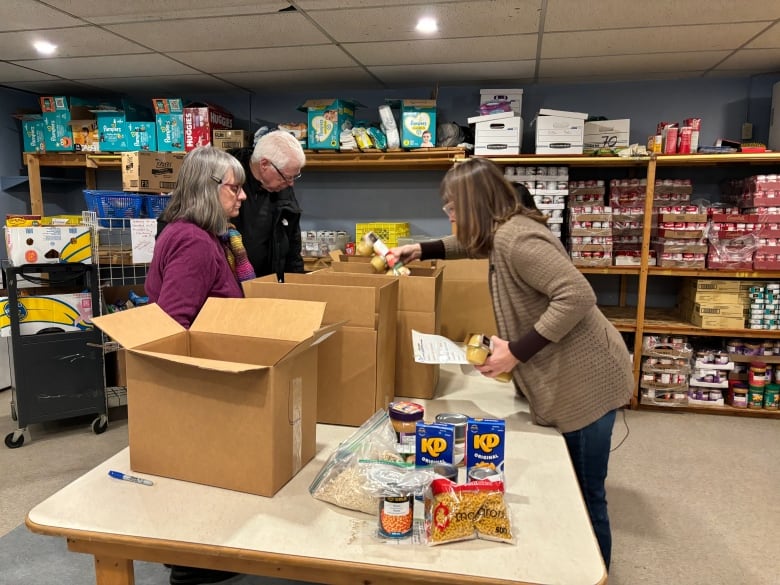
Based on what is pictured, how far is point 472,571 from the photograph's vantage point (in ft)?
3.07

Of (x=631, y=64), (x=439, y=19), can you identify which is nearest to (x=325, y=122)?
(x=439, y=19)

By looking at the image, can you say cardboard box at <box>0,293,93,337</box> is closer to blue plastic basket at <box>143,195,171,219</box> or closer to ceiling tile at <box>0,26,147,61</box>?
blue plastic basket at <box>143,195,171,219</box>

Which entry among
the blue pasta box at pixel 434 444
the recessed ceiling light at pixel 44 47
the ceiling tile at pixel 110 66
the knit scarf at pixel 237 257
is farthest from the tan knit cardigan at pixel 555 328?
the recessed ceiling light at pixel 44 47

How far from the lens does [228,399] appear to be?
1.09 m

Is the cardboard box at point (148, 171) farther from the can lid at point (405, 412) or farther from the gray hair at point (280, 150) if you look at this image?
the can lid at point (405, 412)

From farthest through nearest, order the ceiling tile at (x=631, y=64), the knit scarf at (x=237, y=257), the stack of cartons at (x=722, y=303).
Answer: the stack of cartons at (x=722, y=303) < the ceiling tile at (x=631, y=64) < the knit scarf at (x=237, y=257)

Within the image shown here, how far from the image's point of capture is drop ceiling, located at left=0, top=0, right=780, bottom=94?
2773 millimetres

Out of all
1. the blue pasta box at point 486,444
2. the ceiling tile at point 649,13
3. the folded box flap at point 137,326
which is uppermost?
the ceiling tile at point 649,13

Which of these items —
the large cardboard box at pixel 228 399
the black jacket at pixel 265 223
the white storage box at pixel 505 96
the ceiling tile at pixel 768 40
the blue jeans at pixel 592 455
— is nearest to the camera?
the large cardboard box at pixel 228 399

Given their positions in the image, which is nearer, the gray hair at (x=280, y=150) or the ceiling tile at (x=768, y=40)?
the gray hair at (x=280, y=150)

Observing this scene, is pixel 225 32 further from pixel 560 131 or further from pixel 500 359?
pixel 500 359

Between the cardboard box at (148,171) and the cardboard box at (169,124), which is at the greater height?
the cardboard box at (169,124)

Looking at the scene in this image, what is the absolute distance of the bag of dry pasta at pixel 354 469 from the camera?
1.10m

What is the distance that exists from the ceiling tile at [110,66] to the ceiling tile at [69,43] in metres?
0.12
